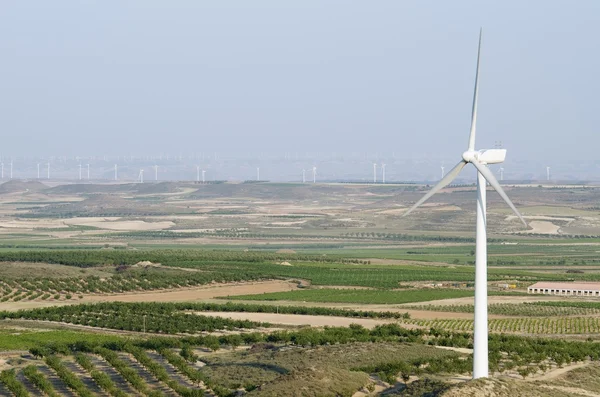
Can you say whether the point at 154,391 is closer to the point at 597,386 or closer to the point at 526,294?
the point at 597,386


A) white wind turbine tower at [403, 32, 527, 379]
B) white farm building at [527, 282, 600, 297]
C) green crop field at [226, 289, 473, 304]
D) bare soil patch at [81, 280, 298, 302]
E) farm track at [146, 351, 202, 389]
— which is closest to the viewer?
white wind turbine tower at [403, 32, 527, 379]

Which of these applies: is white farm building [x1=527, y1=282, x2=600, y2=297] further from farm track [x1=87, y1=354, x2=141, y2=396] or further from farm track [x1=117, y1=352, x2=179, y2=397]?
farm track [x1=87, y1=354, x2=141, y2=396]

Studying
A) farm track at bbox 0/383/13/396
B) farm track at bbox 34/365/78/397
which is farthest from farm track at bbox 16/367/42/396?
farm track at bbox 34/365/78/397

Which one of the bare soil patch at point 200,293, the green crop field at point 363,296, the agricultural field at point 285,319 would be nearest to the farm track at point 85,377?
the agricultural field at point 285,319

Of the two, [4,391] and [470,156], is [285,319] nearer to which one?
[4,391]

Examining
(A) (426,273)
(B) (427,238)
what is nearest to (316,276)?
(A) (426,273)
